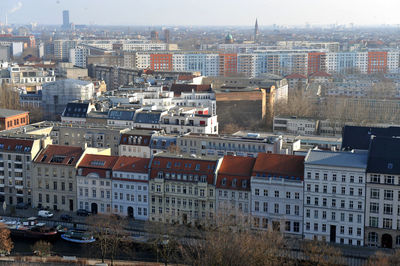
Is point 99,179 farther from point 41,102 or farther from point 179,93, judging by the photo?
point 41,102

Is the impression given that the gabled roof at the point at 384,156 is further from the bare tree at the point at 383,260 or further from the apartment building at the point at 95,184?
the apartment building at the point at 95,184

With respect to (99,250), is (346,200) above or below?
above

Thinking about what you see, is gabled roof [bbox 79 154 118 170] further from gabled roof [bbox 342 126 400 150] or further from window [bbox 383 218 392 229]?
window [bbox 383 218 392 229]

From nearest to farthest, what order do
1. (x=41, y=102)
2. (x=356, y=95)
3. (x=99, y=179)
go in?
(x=99, y=179) < (x=41, y=102) < (x=356, y=95)

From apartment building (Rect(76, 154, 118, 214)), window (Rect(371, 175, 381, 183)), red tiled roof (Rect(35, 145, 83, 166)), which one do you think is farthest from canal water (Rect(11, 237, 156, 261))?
window (Rect(371, 175, 381, 183))

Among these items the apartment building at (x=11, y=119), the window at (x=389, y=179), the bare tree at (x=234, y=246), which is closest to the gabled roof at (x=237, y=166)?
the bare tree at (x=234, y=246)

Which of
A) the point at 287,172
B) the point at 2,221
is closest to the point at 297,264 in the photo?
the point at 287,172

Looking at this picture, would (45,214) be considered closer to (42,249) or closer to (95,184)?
(95,184)

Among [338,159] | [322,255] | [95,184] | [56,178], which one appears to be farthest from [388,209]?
[56,178]
